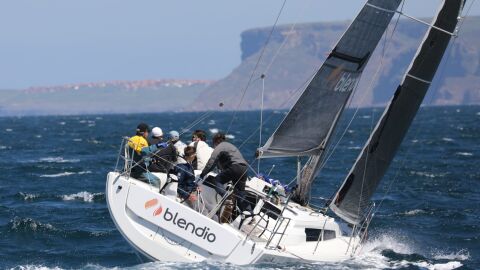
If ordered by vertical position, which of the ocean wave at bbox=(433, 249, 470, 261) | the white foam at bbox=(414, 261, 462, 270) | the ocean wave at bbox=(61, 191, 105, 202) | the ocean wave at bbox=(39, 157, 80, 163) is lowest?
the ocean wave at bbox=(39, 157, 80, 163)

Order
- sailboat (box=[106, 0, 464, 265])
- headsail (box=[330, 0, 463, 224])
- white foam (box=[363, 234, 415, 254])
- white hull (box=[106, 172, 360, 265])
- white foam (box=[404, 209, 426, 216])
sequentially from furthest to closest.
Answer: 1. white foam (box=[404, 209, 426, 216])
2. white foam (box=[363, 234, 415, 254])
3. headsail (box=[330, 0, 463, 224])
4. sailboat (box=[106, 0, 464, 265])
5. white hull (box=[106, 172, 360, 265])

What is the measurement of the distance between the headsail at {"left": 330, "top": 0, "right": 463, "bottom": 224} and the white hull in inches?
85.9

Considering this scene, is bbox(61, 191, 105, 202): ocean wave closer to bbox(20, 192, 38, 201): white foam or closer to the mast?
bbox(20, 192, 38, 201): white foam

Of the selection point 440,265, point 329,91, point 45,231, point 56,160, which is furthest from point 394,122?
point 56,160

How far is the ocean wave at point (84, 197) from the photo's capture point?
83.0 feet

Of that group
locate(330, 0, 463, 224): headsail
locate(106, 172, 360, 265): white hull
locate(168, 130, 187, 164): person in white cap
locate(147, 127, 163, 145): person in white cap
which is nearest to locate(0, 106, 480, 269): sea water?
locate(106, 172, 360, 265): white hull

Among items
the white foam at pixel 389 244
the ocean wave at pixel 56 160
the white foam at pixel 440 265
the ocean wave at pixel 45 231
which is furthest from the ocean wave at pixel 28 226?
the ocean wave at pixel 56 160

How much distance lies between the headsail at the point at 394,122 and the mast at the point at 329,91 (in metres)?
0.76

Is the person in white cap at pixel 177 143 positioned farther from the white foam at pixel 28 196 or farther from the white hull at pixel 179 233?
the white foam at pixel 28 196

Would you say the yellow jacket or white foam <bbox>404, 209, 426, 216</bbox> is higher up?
the yellow jacket

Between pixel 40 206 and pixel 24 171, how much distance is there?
10.4 m

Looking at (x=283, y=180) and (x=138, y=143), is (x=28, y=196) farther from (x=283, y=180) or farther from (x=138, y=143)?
(x=138, y=143)

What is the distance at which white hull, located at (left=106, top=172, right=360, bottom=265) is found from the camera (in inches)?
570

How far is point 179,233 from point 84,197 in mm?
11454
